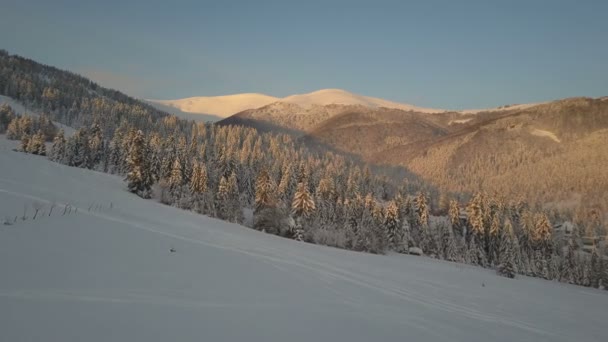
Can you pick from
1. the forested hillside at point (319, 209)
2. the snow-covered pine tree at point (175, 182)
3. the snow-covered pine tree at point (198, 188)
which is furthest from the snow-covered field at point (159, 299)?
the snow-covered pine tree at point (198, 188)

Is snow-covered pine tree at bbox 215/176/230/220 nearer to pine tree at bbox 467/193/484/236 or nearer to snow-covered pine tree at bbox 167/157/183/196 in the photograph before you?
snow-covered pine tree at bbox 167/157/183/196

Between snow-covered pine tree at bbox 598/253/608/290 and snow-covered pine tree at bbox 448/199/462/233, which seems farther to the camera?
snow-covered pine tree at bbox 448/199/462/233

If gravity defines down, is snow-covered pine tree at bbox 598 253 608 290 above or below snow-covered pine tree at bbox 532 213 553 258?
below

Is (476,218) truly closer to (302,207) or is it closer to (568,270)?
(568,270)

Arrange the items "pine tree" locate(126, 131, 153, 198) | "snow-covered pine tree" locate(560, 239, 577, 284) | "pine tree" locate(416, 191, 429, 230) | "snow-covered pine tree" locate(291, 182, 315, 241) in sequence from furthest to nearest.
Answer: "pine tree" locate(416, 191, 429, 230) < "snow-covered pine tree" locate(560, 239, 577, 284) < "snow-covered pine tree" locate(291, 182, 315, 241) < "pine tree" locate(126, 131, 153, 198)

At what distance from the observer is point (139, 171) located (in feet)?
161

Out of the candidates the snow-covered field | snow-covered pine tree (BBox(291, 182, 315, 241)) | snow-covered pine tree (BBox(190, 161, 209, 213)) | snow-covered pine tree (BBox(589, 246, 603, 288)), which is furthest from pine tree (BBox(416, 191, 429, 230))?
the snow-covered field

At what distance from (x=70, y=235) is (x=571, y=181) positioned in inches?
8141

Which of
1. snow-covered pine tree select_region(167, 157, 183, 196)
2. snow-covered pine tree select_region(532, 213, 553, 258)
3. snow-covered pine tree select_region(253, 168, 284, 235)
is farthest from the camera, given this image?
snow-covered pine tree select_region(532, 213, 553, 258)

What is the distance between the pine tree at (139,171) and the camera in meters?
48.7

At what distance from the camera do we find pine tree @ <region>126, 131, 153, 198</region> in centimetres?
4869

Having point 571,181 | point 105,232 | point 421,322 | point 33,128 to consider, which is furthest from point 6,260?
point 571,181

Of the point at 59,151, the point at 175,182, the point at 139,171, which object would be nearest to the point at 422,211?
the point at 175,182

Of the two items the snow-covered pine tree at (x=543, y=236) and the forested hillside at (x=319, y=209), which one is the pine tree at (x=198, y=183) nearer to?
the forested hillside at (x=319, y=209)
